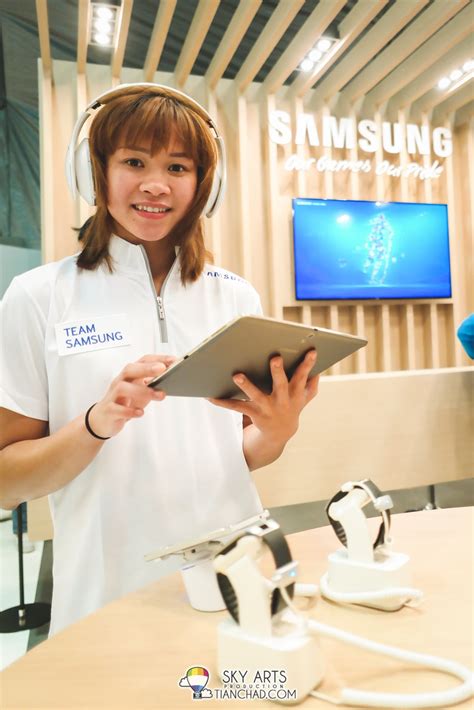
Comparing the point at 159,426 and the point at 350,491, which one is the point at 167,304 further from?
the point at 350,491

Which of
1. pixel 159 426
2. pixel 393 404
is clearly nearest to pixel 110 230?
pixel 159 426

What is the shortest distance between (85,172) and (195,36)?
247cm

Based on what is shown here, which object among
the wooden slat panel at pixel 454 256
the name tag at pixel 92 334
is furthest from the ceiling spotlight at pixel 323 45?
the name tag at pixel 92 334

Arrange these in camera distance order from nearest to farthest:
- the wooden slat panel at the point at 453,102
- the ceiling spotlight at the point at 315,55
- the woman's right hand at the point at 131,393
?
the woman's right hand at the point at 131,393 < the ceiling spotlight at the point at 315,55 < the wooden slat panel at the point at 453,102

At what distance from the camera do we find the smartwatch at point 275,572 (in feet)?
1.59

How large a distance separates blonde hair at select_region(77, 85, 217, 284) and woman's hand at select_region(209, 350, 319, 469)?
13.8 inches

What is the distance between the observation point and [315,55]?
3.36 m

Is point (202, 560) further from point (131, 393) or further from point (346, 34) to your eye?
point (346, 34)

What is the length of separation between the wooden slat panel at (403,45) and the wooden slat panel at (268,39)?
0.83m

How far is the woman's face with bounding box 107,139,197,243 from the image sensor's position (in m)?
0.95

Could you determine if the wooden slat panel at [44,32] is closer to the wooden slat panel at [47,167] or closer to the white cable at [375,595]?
the wooden slat panel at [47,167]

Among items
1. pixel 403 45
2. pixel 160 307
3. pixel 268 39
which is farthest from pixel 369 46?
pixel 160 307

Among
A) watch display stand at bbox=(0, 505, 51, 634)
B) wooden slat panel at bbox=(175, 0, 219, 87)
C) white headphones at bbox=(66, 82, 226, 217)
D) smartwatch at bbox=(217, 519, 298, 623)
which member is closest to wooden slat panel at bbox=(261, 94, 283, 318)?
wooden slat panel at bbox=(175, 0, 219, 87)

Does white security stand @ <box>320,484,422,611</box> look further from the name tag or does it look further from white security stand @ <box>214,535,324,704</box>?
the name tag
